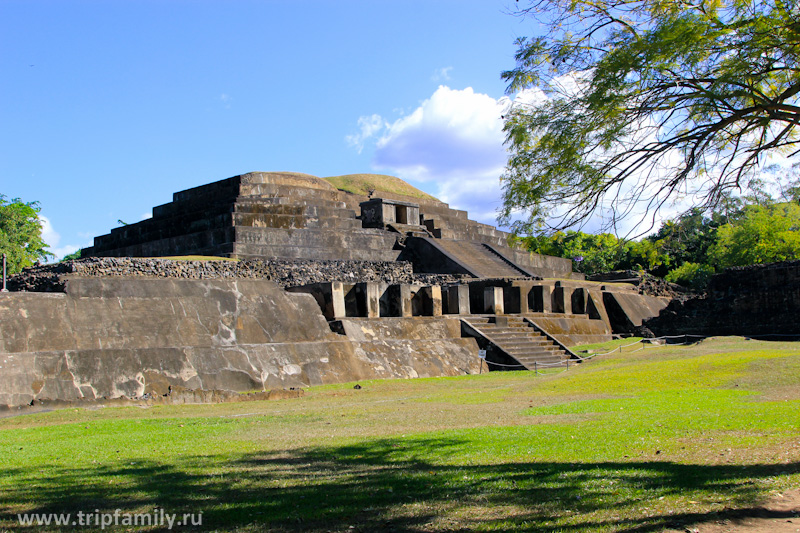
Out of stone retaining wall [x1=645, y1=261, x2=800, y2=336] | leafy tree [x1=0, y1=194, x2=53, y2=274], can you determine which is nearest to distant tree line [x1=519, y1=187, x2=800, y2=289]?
stone retaining wall [x1=645, y1=261, x2=800, y2=336]

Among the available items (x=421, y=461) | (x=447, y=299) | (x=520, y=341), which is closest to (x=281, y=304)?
(x=447, y=299)

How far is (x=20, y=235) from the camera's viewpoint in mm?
34500

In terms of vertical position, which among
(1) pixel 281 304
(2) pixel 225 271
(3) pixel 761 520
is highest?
(2) pixel 225 271

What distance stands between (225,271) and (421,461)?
1260 centimetres

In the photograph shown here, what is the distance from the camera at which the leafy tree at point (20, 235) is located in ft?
106

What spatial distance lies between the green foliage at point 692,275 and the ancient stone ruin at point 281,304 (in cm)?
1340

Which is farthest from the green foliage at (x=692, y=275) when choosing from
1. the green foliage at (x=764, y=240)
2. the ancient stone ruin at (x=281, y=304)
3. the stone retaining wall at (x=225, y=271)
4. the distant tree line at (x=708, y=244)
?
the stone retaining wall at (x=225, y=271)

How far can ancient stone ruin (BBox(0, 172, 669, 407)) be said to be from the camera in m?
11.3

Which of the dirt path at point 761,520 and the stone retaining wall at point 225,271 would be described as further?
the stone retaining wall at point 225,271

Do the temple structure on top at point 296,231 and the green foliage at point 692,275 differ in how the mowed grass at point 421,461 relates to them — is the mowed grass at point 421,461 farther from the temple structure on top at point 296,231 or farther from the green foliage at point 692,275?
the green foliage at point 692,275

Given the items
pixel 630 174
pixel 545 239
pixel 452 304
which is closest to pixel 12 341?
pixel 545 239

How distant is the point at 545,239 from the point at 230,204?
52.3 ft

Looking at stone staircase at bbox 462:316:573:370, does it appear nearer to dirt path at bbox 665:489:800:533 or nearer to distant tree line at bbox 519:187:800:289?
distant tree line at bbox 519:187:800:289

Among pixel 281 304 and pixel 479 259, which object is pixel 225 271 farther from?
pixel 479 259
